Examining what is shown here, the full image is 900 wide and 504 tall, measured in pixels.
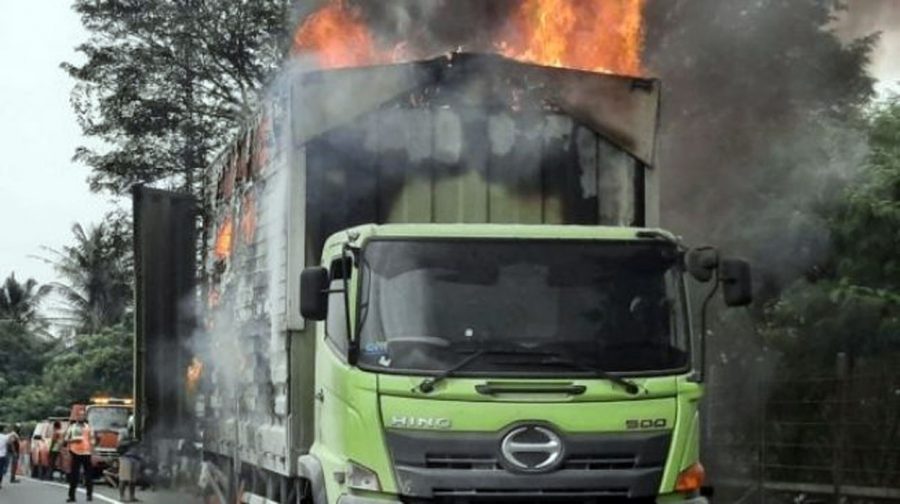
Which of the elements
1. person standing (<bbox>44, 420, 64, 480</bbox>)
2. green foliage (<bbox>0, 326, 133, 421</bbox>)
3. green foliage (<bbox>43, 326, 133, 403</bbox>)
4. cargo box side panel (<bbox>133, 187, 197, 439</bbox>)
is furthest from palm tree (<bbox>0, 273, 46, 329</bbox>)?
cargo box side panel (<bbox>133, 187, 197, 439</bbox>)

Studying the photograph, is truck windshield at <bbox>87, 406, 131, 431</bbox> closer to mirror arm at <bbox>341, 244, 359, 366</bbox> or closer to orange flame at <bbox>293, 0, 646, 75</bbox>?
orange flame at <bbox>293, 0, 646, 75</bbox>

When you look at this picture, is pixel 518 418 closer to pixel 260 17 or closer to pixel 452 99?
pixel 452 99

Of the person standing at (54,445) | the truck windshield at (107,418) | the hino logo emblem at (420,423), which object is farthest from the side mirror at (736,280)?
the person standing at (54,445)

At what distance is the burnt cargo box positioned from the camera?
8781 millimetres

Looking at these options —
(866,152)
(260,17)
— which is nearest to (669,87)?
(866,152)

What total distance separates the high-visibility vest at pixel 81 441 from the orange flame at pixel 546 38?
11.6 metres

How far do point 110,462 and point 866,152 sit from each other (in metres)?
20.3

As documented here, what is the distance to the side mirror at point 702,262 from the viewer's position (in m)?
7.96

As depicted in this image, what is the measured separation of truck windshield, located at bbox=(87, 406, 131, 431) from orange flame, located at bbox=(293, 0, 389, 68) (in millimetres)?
17004

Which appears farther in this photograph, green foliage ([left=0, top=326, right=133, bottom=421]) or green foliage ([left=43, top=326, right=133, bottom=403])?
green foliage ([left=0, top=326, right=133, bottom=421])

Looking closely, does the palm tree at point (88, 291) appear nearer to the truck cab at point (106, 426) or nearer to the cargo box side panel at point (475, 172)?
the truck cab at point (106, 426)

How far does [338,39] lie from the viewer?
1388 centimetres

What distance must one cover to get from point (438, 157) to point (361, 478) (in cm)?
246

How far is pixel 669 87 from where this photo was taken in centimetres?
1600
